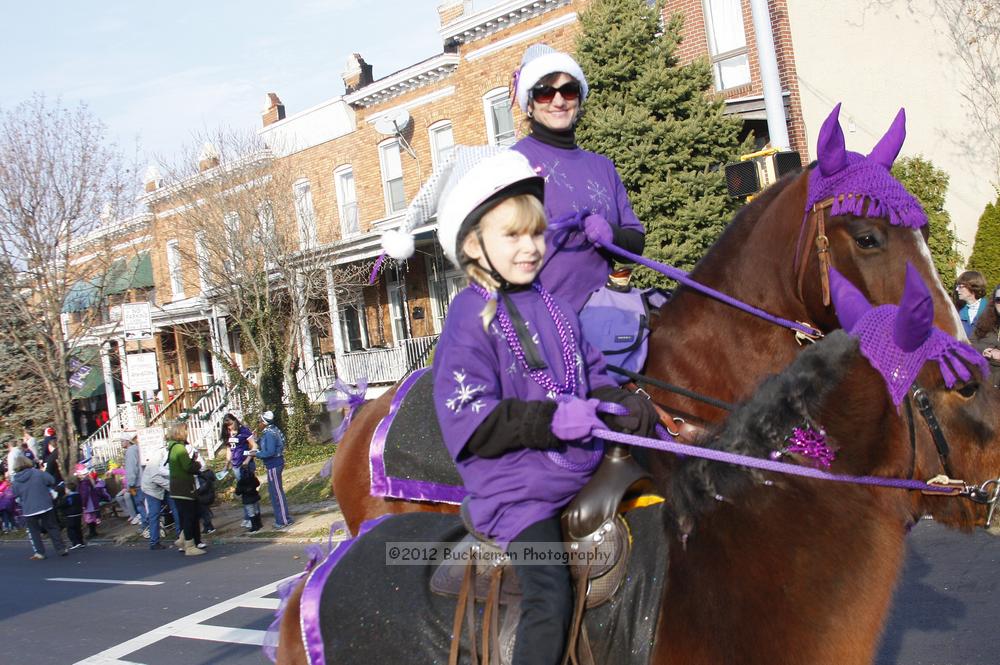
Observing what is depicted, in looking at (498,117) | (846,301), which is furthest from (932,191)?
(846,301)

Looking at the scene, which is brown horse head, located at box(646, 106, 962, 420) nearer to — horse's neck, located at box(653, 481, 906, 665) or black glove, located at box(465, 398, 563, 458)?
horse's neck, located at box(653, 481, 906, 665)

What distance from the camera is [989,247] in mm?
16203

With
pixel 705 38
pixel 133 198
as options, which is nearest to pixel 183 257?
pixel 133 198

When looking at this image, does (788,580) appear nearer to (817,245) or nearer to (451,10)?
(817,245)

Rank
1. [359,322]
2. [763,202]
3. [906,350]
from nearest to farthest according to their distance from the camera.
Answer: [906,350] → [763,202] → [359,322]

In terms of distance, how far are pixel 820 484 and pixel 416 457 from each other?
283cm

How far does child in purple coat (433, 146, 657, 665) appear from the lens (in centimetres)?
251

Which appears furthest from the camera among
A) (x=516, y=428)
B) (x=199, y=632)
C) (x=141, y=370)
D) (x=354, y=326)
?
(x=354, y=326)

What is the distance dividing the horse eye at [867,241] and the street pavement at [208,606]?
1.39m

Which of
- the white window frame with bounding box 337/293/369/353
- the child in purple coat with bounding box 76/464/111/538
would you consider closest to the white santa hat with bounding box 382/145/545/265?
the child in purple coat with bounding box 76/464/111/538

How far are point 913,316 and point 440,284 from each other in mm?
22942

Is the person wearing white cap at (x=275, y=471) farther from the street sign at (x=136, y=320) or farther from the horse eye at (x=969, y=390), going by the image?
the horse eye at (x=969, y=390)

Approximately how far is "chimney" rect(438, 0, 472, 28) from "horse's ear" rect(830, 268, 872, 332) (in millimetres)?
22158

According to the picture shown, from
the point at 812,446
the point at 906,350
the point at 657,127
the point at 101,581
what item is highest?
the point at 657,127
